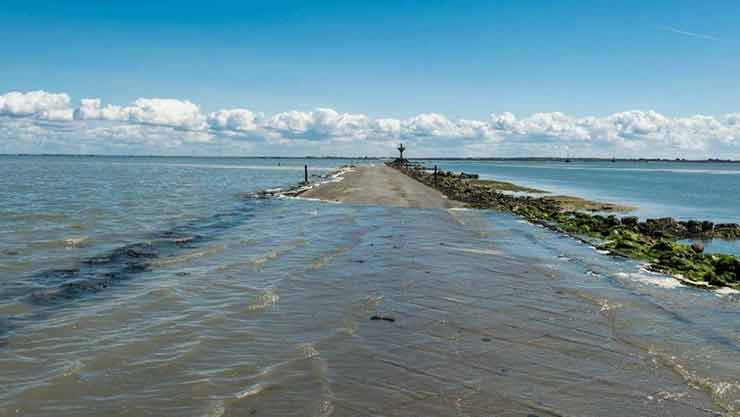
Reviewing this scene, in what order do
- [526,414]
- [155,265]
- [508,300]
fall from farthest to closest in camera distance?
1. [155,265]
2. [508,300]
3. [526,414]

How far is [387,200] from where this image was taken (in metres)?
41.6

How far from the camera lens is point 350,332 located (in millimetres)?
9570

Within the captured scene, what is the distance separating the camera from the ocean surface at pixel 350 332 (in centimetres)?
680

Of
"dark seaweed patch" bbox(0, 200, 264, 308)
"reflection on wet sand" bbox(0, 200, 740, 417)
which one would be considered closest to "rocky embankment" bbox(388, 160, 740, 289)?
"reflection on wet sand" bbox(0, 200, 740, 417)

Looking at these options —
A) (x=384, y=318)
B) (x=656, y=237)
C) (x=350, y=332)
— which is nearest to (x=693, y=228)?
(x=656, y=237)

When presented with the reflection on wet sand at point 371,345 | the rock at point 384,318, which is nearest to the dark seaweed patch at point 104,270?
the reflection on wet sand at point 371,345

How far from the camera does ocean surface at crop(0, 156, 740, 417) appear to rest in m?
6.80

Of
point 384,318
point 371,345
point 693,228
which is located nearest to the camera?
point 371,345

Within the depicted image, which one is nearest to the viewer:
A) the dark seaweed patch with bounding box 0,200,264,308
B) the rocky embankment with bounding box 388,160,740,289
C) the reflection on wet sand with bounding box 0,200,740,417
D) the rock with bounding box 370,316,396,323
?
the reflection on wet sand with bounding box 0,200,740,417

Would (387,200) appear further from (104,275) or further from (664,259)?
(104,275)

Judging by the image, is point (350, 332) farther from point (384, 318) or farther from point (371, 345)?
point (384, 318)

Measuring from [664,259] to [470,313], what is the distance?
11.1 meters

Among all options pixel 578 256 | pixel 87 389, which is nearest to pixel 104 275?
pixel 87 389

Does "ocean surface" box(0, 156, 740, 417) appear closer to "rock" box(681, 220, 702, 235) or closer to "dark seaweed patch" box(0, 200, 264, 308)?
"dark seaweed patch" box(0, 200, 264, 308)
